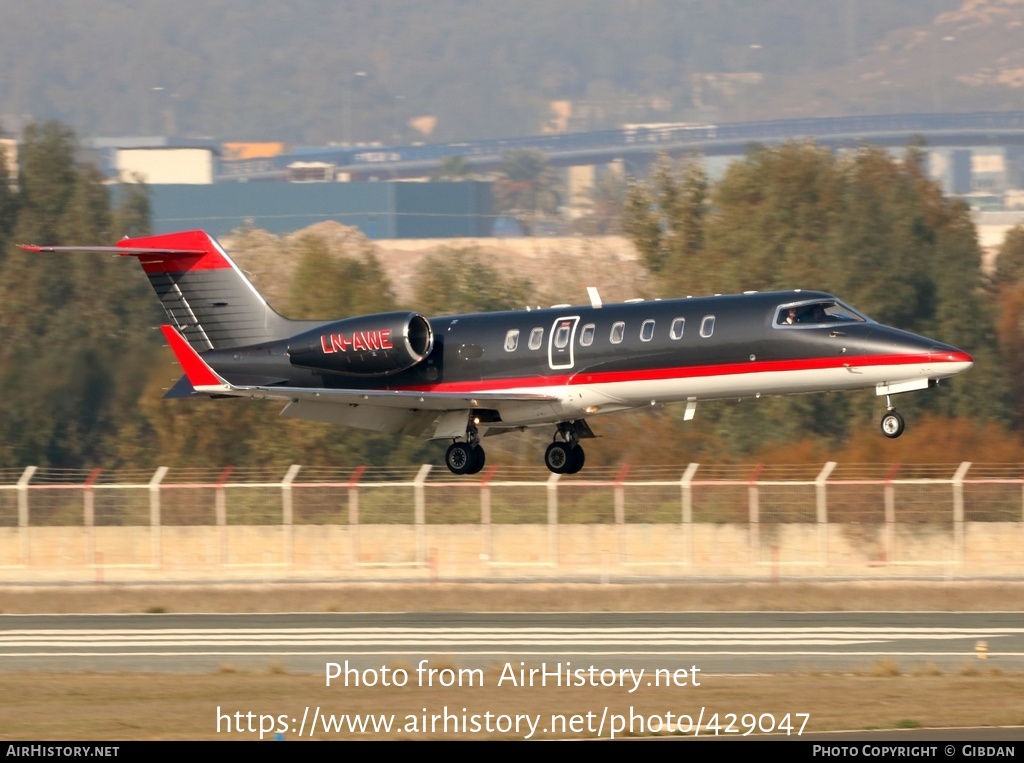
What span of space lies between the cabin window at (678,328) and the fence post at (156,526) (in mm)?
16581

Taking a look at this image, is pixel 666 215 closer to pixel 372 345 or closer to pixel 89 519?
pixel 89 519

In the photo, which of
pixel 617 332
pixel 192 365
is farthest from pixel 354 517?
pixel 617 332

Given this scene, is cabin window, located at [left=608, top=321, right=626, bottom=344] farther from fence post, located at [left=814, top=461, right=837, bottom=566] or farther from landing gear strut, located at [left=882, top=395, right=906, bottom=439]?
fence post, located at [left=814, top=461, right=837, bottom=566]

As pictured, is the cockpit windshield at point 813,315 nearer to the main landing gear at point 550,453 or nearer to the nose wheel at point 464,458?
the main landing gear at point 550,453

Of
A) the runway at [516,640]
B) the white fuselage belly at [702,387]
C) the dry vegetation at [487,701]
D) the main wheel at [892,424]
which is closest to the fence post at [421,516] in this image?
the runway at [516,640]

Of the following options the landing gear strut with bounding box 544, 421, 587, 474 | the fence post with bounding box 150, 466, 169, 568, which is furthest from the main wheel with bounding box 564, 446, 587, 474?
the fence post with bounding box 150, 466, 169, 568

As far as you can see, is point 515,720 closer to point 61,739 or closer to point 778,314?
point 61,739

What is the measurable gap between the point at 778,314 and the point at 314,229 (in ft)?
220

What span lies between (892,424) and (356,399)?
918cm

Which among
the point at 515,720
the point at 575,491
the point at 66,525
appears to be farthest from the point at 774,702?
the point at 66,525

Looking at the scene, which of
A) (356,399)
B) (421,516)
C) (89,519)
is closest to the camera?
(356,399)

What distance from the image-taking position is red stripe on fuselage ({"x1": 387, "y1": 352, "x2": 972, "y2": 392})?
24998mm

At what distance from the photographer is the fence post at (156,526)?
38531mm

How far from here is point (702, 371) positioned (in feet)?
86.4
